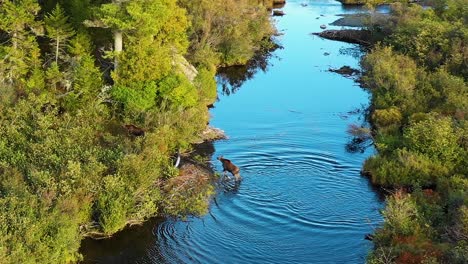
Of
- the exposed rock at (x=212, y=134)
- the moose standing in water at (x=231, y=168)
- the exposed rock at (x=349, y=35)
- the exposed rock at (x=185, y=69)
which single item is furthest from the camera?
the exposed rock at (x=349, y=35)

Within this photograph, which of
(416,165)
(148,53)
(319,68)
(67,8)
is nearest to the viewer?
(416,165)

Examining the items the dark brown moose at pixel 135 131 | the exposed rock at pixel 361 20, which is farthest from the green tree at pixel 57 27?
the exposed rock at pixel 361 20

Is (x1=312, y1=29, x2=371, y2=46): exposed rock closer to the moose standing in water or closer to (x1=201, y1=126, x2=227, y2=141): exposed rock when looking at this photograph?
(x1=201, y1=126, x2=227, y2=141): exposed rock

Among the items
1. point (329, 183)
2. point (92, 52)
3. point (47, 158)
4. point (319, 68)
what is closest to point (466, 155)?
point (329, 183)

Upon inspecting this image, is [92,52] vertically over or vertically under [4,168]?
over

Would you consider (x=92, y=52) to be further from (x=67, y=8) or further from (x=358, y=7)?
(x=358, y=7)

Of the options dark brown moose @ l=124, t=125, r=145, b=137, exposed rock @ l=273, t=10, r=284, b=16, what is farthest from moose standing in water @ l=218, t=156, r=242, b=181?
exposed rock @ l=273, t=10, r=284, b=16

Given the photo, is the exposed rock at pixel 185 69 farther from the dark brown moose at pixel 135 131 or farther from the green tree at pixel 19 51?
the green tree at pixel 19 51
